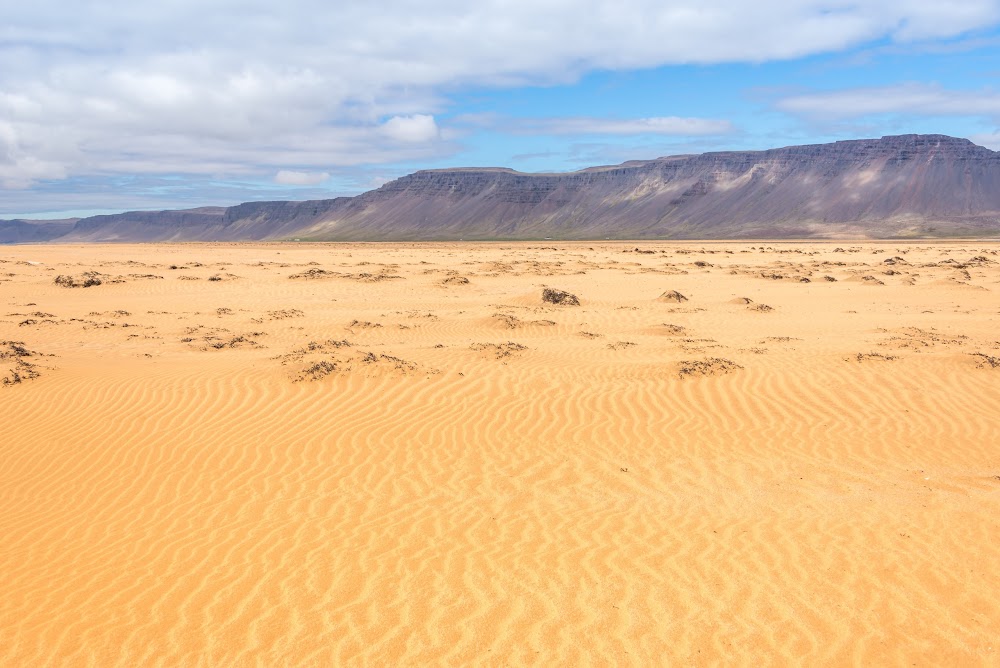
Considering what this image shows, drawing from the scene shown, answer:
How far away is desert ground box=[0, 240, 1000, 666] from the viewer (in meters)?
4.85

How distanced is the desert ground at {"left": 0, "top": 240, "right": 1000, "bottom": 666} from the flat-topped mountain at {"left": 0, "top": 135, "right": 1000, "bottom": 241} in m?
107

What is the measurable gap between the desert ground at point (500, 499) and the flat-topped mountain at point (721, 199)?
4205 inches

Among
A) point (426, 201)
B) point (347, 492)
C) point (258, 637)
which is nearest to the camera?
point (258, 637)

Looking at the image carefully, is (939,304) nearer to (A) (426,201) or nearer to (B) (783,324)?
(B) (783,324)

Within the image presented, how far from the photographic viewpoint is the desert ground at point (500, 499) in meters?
4.85

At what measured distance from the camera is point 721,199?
153 metres

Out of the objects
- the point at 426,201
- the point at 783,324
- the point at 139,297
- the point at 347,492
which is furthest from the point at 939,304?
the point at 426,201

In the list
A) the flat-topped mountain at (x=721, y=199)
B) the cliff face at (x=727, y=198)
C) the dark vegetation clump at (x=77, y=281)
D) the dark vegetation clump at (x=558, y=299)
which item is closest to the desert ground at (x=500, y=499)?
the dark vegetation clump at (x=558, y=299)

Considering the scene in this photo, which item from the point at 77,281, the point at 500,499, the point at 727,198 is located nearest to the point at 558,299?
the point at 500,499

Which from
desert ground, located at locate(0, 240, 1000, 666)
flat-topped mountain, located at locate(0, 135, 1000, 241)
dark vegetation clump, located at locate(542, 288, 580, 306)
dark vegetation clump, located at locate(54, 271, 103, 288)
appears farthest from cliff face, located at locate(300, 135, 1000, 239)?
desert ground, located at locate(0, 240, 1000, 666)

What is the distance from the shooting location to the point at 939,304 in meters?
23.0

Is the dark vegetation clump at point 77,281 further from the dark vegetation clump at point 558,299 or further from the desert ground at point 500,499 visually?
the dark vegetation clump at point 558,299

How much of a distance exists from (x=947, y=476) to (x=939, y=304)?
696 inches

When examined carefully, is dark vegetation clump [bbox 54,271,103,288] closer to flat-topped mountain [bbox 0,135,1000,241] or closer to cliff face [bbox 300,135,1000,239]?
flat-topped mountain [bbox 0,135,1000,241]
